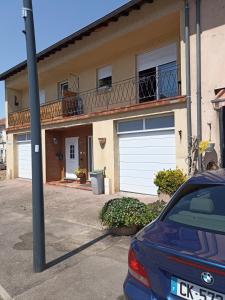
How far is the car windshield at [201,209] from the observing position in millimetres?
2842

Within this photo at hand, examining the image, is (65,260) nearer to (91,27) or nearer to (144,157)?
(144,157)

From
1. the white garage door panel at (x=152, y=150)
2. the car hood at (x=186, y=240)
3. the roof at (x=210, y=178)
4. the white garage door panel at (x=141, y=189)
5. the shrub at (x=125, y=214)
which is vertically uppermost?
the white garage door panel at (x=152, y=150)

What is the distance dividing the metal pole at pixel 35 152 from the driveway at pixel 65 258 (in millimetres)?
374

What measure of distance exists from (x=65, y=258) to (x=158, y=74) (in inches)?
353

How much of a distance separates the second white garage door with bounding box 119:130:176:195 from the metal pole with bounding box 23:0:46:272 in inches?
261

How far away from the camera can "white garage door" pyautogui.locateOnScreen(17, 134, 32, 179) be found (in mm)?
19089

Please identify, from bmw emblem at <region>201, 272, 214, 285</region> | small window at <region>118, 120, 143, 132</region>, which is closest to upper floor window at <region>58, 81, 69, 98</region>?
small window at <region>118, 120, 143, 132</region>

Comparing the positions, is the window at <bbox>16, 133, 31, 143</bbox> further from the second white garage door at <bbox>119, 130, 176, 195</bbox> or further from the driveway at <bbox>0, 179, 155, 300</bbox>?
the driveway at <bbox>0, 179, 155, 300</bbox>

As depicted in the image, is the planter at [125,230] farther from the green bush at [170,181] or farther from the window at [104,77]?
the window at [104,77]

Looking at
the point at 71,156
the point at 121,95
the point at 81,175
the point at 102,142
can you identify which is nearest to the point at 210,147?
the point at 102,142

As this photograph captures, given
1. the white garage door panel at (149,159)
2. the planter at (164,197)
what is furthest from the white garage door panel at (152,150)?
the planter at (164,197)

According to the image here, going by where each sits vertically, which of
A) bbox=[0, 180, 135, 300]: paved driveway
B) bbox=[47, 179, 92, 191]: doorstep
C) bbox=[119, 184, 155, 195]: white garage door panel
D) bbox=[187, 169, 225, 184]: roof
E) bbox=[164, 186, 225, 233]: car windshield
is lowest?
bbox=[0, 180, 135, 300]: paved driveway

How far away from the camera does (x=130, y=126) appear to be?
1240cm

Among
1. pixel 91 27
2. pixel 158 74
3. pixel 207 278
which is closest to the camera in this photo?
pixel 207 278
